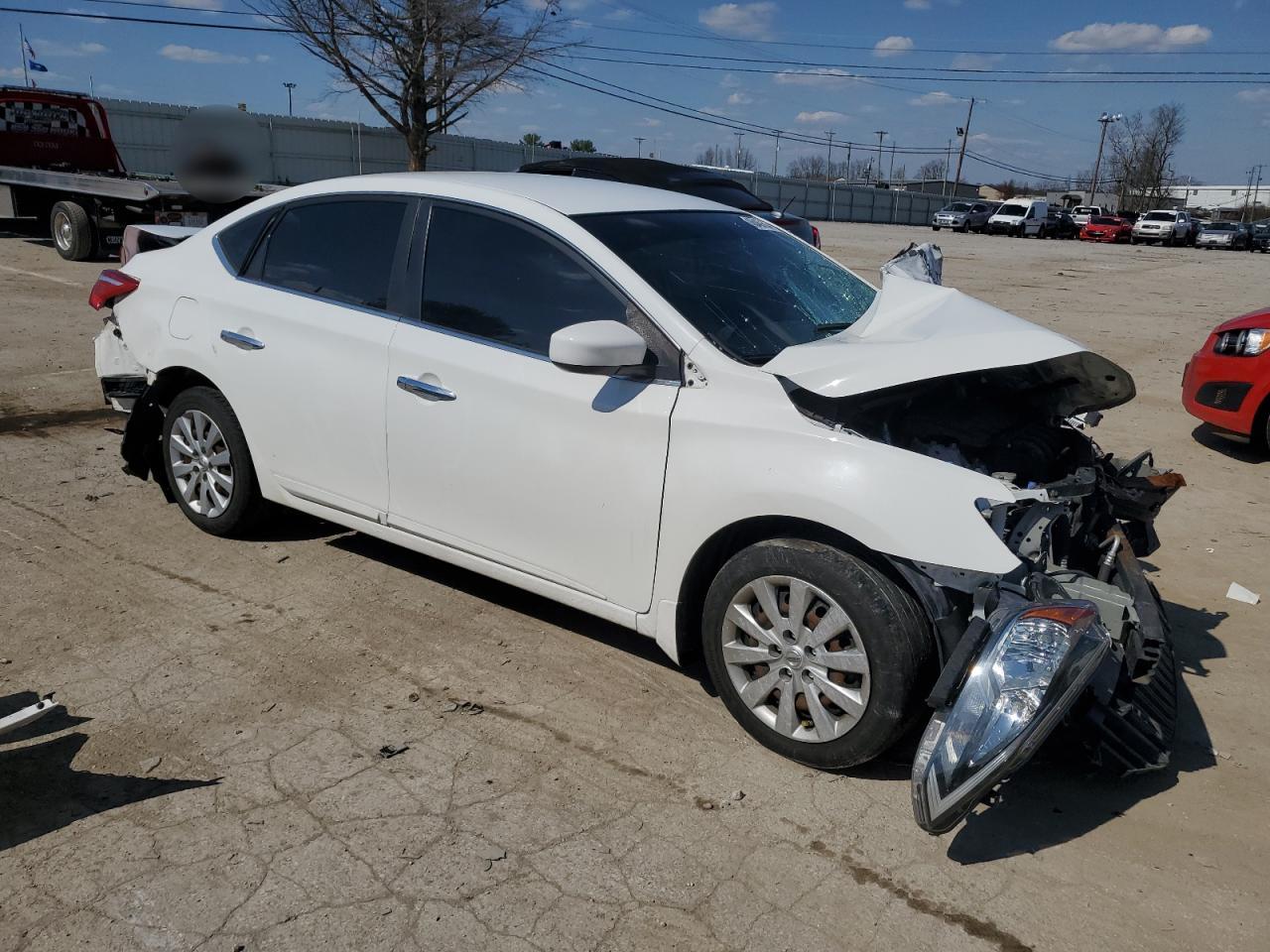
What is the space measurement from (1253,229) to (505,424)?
187ft

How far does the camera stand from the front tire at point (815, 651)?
2.91 metres

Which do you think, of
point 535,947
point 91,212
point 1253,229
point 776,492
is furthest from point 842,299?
point 1253,229

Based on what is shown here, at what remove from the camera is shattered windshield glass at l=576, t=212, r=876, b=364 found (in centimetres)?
350

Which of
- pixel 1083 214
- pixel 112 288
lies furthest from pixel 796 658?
pixel 1083 214

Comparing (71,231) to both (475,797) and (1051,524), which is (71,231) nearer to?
(475,797)

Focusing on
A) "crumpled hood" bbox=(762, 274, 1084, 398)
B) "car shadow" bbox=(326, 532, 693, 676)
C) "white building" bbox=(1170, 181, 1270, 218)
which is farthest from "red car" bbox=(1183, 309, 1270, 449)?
"white building" bbox=(1170, 181, 1270, 218)

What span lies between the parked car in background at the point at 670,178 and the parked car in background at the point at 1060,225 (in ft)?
140

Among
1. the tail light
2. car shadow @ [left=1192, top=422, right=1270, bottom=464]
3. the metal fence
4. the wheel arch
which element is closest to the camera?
the wheel arch

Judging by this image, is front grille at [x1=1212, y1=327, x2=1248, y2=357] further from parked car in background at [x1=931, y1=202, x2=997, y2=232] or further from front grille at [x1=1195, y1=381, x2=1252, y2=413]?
parked car in background at [x1=931, y1=202, x2=997, y2=232]

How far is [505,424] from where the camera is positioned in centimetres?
360

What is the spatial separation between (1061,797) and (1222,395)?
5055mm

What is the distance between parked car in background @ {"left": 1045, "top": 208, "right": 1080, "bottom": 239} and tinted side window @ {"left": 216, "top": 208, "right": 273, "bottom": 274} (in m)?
49.5

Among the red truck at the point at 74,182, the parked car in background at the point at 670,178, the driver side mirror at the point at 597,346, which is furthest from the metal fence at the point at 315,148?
the driver side mirror at the point at 597,346

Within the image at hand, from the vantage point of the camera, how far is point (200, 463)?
479cm
